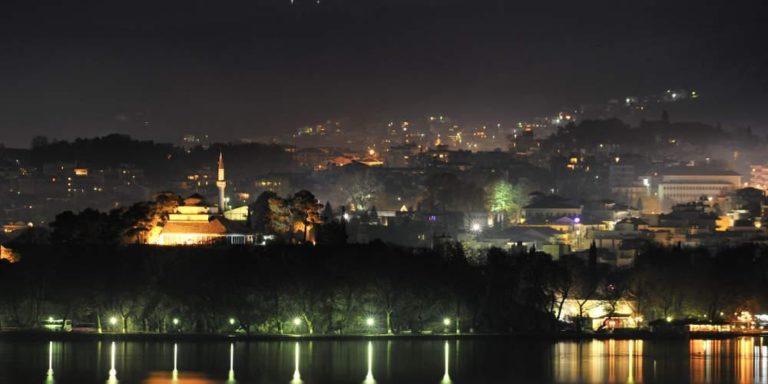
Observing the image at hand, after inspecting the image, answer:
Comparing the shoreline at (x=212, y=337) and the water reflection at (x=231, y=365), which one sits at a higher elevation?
the shoreline at (x=212, y=337)

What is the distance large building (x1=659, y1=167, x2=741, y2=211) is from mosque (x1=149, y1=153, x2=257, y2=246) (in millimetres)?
43449

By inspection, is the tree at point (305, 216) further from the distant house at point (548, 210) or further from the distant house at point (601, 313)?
the distant house at point (548, 210)

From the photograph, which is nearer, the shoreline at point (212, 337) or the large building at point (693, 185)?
the shoreline at point (212, 337)

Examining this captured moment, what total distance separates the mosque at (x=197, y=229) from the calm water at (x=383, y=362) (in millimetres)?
12365

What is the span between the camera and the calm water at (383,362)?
39.7 meters

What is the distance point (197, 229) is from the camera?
60.9 meters

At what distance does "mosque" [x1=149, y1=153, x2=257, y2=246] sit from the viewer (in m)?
59.7

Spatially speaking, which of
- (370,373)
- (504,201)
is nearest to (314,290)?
(370,373)

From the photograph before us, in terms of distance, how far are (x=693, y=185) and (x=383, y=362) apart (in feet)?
A: 204

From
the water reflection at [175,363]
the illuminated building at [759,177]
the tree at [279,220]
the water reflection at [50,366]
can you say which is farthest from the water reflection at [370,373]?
the illuminated building at [759,177]

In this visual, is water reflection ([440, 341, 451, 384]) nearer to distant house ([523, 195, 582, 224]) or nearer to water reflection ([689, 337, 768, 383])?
water reflection ([689, 337, 768, 383])

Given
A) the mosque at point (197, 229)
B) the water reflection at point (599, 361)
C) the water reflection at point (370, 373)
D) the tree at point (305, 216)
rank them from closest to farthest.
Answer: the water reflection at point (370, 373)
the water reflection at point (599, 361)
the mosque at point (197, 229)
the tree at point (305, 216)

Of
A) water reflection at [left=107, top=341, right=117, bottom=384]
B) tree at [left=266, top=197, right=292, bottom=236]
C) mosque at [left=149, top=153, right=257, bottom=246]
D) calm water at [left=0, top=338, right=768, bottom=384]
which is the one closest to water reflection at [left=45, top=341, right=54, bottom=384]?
calm water at [left=0, top=338, right=768, bottom=384]

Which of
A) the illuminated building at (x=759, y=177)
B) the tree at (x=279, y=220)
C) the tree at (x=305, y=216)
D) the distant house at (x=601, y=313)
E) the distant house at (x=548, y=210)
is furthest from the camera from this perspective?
the illuminated building at (x=759, y=177)
